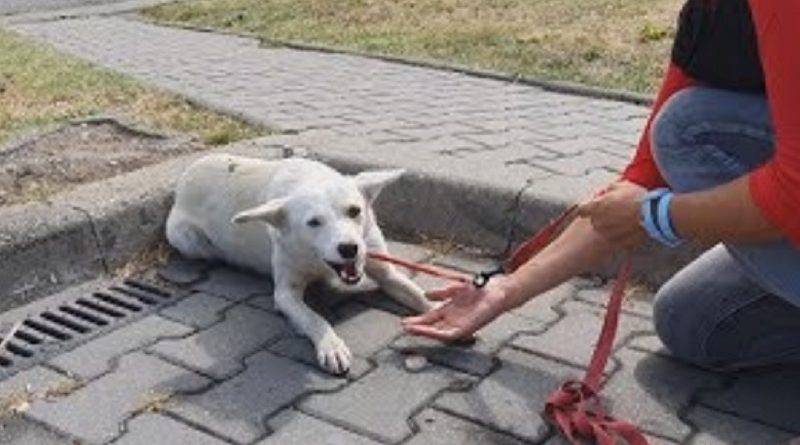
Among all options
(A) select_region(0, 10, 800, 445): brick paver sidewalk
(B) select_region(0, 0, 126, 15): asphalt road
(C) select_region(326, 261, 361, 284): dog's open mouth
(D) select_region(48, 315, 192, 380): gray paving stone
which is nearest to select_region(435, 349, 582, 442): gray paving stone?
(A) select_region(0, 10, 800, 445): brick paver sidewalk

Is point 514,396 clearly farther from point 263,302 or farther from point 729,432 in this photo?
point 263,302

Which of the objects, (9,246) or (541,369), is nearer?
(541,369)

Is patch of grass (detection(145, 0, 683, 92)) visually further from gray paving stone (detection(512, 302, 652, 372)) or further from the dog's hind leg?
the dog's hind leg

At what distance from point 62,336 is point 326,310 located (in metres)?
0.78

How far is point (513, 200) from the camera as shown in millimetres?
3752

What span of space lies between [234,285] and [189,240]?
0.27 meters

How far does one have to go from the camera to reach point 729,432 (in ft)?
8.75

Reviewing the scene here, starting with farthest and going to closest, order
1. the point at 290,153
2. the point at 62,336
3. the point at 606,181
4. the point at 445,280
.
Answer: the point at 290,153, the point at 606,181, the point at 445,280, the point at 62,336

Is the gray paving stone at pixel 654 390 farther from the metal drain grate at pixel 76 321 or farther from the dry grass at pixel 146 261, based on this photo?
the dry grass at pixel 146 261

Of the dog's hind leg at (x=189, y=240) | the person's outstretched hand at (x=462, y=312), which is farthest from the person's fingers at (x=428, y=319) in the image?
the dog's hind leg at (x=189, y=240)

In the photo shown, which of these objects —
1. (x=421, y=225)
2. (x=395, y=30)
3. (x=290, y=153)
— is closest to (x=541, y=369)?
(x=421, y=225)

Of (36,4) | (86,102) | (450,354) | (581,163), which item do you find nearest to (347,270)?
(450,354)

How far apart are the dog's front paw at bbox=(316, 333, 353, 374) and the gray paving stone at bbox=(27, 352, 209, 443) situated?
31 centimetres

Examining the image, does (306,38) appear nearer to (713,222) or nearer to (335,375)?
(335,375)
